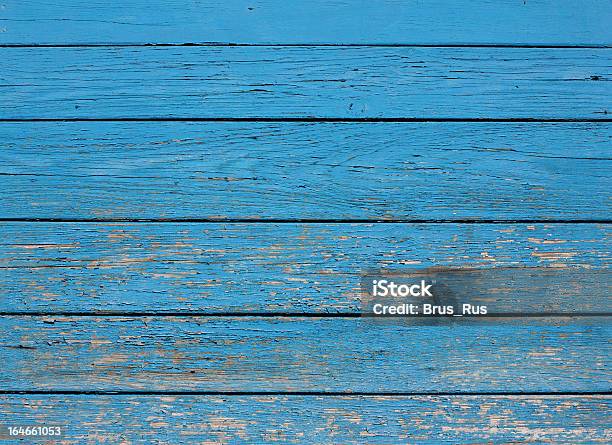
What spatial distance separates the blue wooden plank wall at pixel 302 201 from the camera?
66 centimetres

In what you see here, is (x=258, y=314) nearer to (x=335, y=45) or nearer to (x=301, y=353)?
(x=301, y=353)

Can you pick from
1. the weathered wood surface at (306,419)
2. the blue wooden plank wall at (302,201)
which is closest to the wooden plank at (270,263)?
the blue wooden plank wall at (302,201)

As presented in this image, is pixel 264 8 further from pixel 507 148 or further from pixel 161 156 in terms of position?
pixel 507 148

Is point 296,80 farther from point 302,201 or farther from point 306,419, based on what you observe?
point 306,419

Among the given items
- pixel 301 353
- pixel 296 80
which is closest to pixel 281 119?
pixel 296 80

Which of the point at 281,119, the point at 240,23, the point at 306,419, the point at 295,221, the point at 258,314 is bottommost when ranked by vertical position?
the point at 306,419

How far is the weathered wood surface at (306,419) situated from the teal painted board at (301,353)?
2cm

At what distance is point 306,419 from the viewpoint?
2.18 ft

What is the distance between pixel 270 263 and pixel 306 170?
0.14m

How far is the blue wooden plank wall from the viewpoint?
25.8 inches

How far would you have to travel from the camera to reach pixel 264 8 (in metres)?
0.66

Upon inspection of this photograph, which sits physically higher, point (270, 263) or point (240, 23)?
point (240, 23)

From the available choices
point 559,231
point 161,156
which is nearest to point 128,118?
point 161,156

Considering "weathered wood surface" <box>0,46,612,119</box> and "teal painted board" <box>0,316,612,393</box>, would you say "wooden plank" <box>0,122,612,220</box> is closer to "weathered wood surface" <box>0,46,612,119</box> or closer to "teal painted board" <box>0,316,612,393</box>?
"weathered wood surface" <box>0,46,612,119</box>
